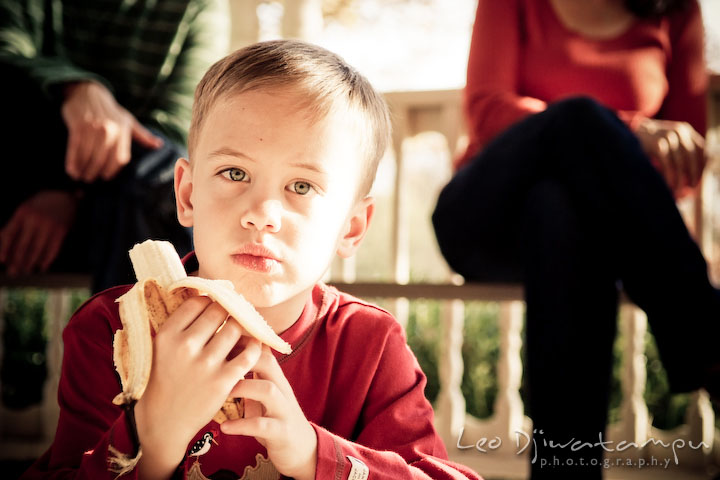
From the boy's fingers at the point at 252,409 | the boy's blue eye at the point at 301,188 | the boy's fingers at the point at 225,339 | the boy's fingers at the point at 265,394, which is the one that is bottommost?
the boy's fingers at the point at 252,409

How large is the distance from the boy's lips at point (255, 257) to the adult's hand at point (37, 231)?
0.98m

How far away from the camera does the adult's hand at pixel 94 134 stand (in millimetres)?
1460

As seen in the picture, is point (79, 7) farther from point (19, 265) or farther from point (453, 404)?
point (453, 404)

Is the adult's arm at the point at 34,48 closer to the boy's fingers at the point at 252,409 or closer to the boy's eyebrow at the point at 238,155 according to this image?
the boy's eyebrow at the point at 238,155

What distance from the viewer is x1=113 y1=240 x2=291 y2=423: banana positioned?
2.19 ft

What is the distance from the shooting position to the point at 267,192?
795 millimetres

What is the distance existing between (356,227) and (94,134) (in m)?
0.75

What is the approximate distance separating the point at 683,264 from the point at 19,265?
1.50 m

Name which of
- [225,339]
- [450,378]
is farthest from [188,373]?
[450,378]

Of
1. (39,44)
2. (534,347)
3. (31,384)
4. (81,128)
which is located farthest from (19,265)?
(31,384)

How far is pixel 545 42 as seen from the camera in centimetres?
194

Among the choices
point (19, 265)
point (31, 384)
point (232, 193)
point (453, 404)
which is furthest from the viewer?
point (31, 384)

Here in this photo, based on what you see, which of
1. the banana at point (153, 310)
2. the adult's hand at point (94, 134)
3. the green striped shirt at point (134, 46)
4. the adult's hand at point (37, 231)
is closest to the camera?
the banana at point (153, 310)

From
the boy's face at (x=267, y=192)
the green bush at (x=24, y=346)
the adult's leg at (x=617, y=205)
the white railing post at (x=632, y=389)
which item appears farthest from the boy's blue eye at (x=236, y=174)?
the green bush at (x=24, y=346)
